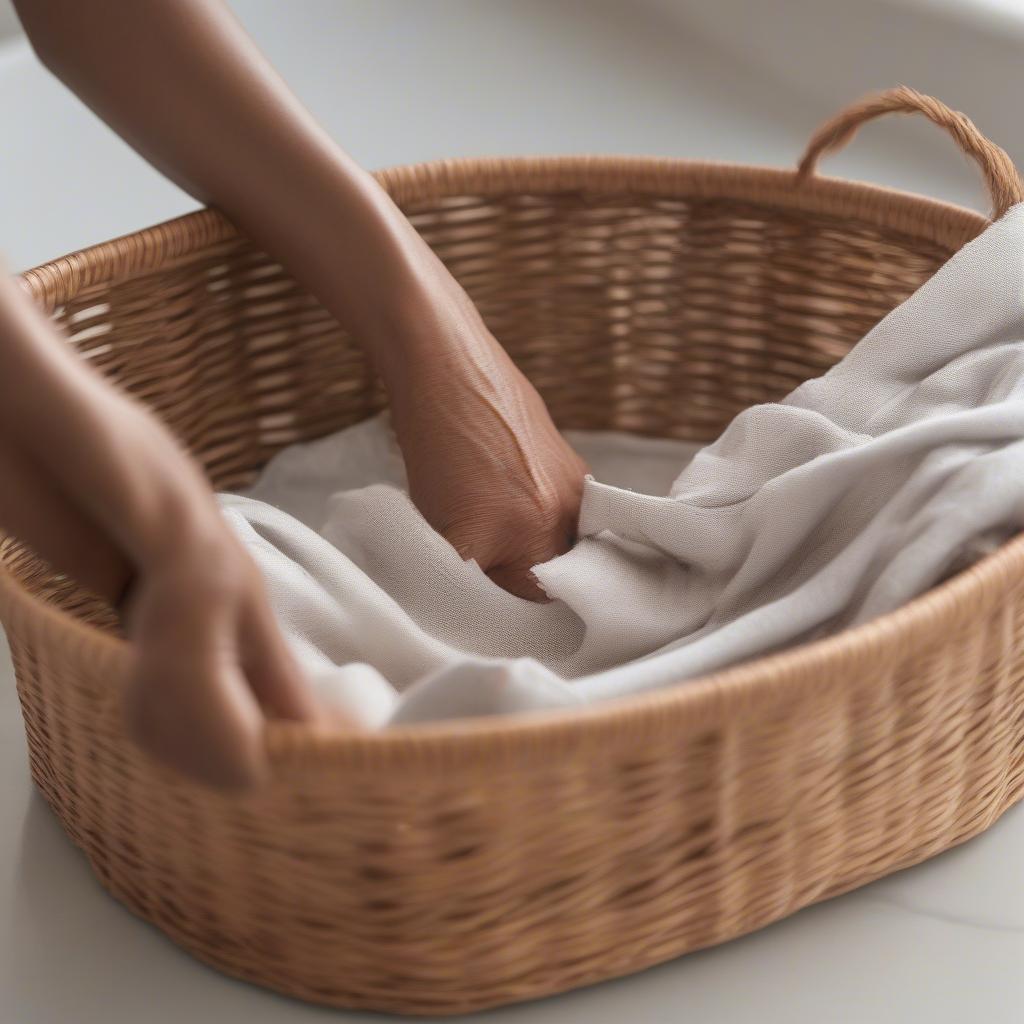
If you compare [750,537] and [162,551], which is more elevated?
[162,551]

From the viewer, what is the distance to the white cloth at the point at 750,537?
28.8 inches

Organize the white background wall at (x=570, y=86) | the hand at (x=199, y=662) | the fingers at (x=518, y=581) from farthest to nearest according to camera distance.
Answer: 1. the white background wall at (x=570, y=86)
2. the fingers at (x=518, y=581)
3. the hand at (x=199, y=662)

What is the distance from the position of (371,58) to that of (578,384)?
30.4 inches

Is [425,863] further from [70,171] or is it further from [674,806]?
[70,171]

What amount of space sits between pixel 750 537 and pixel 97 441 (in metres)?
0.43

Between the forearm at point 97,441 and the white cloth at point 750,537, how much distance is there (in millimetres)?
215

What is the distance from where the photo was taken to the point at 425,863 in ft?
2.01

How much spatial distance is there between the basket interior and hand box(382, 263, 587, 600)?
0.49 feet

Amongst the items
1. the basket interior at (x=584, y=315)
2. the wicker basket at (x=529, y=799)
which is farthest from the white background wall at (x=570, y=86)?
the wicker basket at (x=529, y=799)

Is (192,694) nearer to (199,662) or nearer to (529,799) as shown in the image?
(199,662)

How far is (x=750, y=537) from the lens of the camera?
0.84 m

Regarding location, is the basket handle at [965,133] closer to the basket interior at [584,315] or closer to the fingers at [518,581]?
the basket interior at [584,315]

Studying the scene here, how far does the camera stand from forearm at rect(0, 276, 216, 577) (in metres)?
0.51

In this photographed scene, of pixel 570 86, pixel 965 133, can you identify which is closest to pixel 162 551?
pixel 965 133
